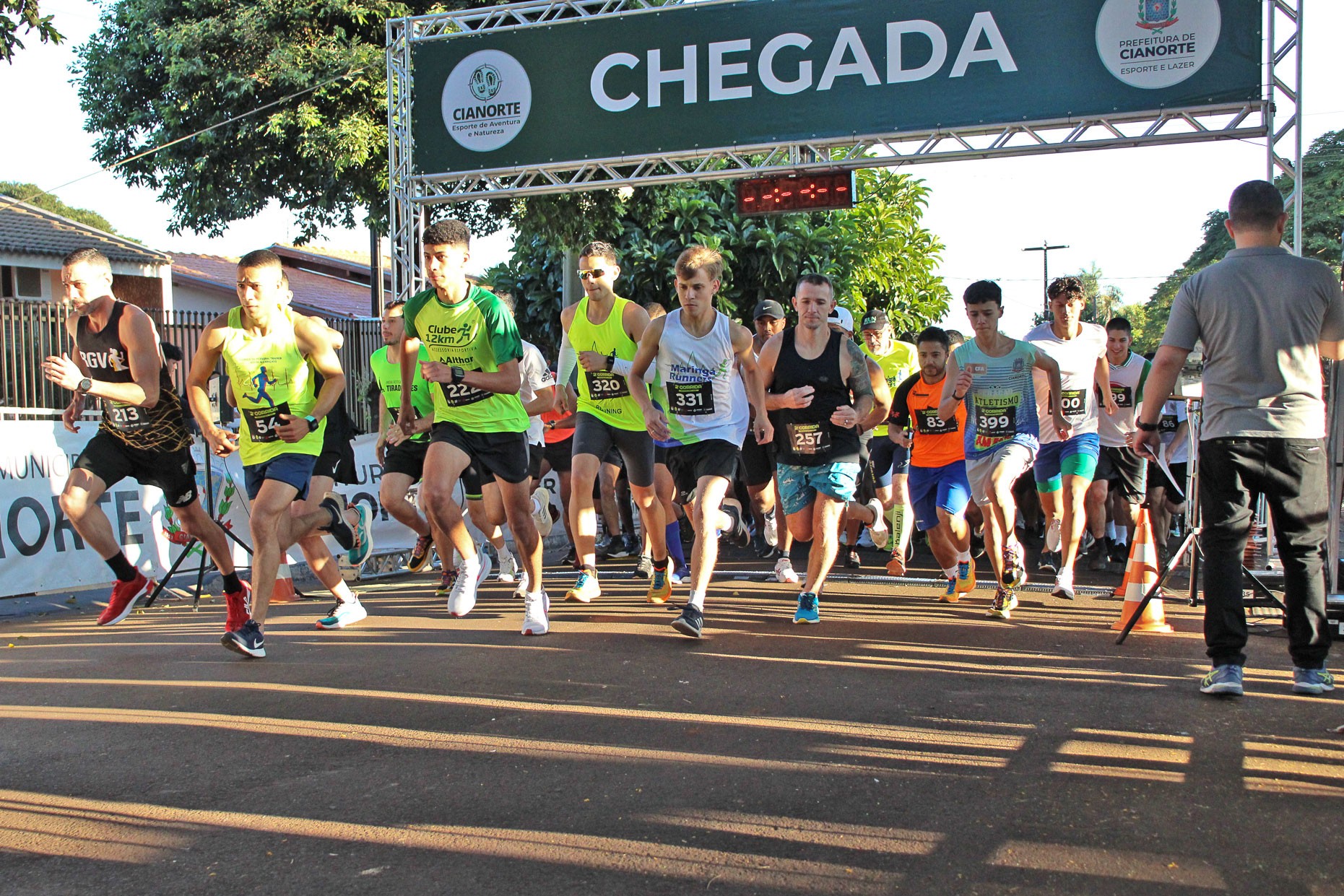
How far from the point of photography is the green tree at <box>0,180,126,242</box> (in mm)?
54031

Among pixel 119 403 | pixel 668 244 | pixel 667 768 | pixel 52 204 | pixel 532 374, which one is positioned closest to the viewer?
pixel 667 768

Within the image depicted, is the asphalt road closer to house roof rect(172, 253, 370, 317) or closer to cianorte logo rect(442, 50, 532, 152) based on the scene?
cianorte logo rect(442, 50, 532, 152)

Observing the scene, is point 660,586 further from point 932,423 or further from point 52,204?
point 52,204

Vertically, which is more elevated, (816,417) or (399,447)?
(816,417)

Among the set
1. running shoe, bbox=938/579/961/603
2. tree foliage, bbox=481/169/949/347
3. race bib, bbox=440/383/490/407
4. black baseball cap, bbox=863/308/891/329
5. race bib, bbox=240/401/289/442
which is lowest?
running shoe, bbox=938/579/961/603

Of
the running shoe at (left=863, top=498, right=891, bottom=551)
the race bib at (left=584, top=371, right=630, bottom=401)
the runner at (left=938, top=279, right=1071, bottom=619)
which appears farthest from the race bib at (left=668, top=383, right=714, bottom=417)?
the running shoe at (left=863, top=498, right=891, bottom=551)

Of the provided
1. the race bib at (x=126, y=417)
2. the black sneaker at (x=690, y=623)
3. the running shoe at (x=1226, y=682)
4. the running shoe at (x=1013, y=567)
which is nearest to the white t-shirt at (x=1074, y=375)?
the running shoe at (x=1013, y=567)

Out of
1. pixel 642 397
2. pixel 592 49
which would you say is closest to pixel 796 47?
pixel 592 49

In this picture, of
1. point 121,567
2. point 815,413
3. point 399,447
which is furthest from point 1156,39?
point 121,567

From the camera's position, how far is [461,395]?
21.3 feet

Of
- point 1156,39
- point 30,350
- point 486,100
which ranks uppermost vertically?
point 486,100

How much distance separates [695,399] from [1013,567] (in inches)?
93.5

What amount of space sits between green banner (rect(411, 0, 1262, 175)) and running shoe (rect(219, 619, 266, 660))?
30.7 feet

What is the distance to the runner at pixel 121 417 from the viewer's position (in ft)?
22.1
